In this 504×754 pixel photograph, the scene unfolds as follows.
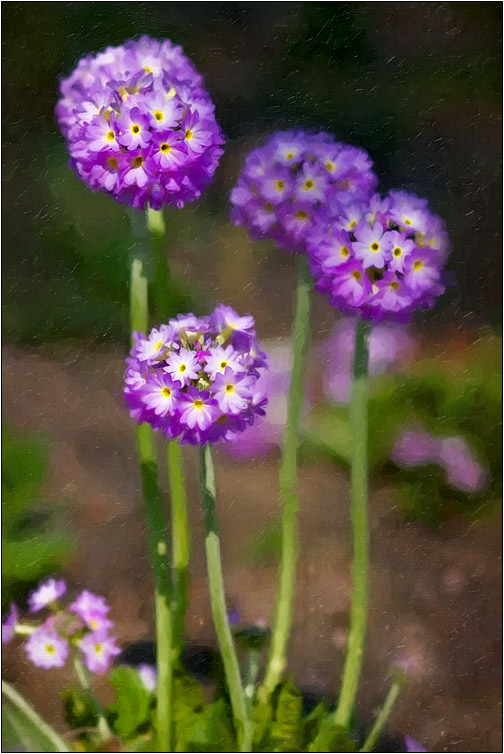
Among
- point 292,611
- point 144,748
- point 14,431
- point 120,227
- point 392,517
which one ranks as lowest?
point 144,748

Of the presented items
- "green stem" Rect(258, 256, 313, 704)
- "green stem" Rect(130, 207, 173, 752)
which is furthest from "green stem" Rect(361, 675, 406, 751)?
"green stem" Rect(130, 207, 173, 752)

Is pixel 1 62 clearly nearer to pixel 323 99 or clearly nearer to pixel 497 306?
pixel 323 99

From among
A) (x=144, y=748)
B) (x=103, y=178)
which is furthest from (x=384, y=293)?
(x=144, y=748)

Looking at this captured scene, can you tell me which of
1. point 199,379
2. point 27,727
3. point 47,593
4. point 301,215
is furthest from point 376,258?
point 27,727

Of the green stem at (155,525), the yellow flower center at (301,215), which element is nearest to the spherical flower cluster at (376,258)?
the yellow flower center at (301,215)

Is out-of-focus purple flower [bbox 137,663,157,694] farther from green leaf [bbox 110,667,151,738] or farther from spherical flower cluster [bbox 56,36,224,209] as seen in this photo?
spherical flower cluster [bbox 56,36,224,209]

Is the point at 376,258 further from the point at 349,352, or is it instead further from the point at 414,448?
the point at 414,448
